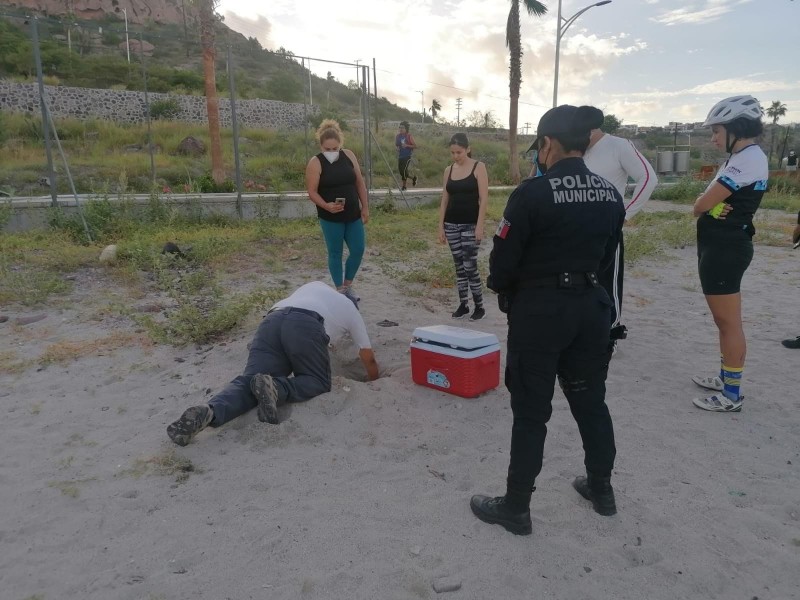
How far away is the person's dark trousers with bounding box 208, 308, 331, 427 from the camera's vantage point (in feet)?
11.5

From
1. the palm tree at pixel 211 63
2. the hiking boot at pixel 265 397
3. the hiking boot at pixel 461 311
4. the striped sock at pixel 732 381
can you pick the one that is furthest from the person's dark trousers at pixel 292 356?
the palm tree at pixel 211 63

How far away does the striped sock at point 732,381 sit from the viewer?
3.71 metres

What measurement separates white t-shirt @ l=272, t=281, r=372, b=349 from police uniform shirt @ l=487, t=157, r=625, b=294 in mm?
1742

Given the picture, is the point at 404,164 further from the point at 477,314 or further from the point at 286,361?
the point at 286,361

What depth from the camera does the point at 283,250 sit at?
8.68m

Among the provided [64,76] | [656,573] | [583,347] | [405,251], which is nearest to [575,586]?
[656,573]

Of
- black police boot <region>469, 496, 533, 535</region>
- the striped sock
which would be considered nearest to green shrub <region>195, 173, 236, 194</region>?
the striped sock

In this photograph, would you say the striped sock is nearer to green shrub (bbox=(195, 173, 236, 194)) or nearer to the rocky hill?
green shrub (bbox=(195, 173, 236, 194))

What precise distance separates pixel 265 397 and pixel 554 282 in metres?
1.87

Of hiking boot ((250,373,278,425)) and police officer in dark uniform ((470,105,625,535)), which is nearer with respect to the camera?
police officer in dark uniform ((470,105,625,535))

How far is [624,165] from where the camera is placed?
395 cm

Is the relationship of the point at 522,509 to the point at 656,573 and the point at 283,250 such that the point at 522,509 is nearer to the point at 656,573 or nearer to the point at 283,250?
the point at 656,573

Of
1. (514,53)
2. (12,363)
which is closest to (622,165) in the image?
(12,363)

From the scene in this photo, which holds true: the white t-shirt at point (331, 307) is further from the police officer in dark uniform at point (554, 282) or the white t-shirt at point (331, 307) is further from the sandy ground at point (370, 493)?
the police officer in dark uniform at point (554, 282)
